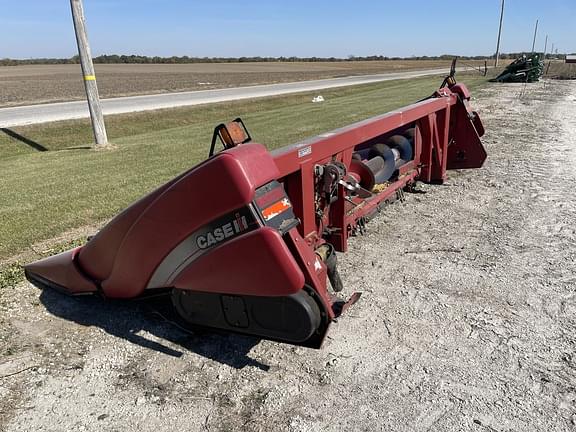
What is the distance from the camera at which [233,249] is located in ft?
7.95

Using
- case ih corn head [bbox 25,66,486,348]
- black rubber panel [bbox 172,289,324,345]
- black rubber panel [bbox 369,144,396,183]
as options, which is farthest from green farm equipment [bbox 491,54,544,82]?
black rubber panel [bbox 172,289,324,345]

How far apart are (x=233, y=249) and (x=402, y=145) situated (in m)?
3.60

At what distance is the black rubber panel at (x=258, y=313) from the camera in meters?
2.43

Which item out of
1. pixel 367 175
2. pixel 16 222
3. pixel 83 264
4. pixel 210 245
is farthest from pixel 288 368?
pixel 16 222

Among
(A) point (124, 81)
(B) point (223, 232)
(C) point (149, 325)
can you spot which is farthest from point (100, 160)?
(A) point (124, 81)

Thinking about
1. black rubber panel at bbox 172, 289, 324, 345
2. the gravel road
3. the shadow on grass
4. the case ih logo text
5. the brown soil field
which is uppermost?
the case ih logo text

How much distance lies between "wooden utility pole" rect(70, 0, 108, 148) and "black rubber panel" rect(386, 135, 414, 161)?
7.27 m

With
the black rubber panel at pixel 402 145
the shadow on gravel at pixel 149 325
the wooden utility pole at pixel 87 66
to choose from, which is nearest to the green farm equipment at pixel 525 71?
the wooden utility pole at pixel 87 66

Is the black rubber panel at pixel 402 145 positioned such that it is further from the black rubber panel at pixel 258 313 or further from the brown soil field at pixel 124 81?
the brown soil field at pixel 124 81

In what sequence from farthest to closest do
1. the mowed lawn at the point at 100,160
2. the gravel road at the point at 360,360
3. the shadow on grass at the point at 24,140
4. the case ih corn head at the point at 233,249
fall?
1. the shadow on grass at the point at 24,140
2. the mowed lawn at the point at 100,160
3. the case ih corn head at the point at 233,249
4. the gravel road at the point at 360,360

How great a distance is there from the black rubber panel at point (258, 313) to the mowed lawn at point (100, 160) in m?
0.61

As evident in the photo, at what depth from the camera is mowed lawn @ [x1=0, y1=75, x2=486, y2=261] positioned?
5.26m

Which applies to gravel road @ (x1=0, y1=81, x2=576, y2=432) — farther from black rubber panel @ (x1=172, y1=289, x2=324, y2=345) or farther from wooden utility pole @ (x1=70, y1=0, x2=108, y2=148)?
wooden utility pole @ (x1=70, y1=0, x2=108, y2=148)

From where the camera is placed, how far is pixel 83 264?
3.19 meters
